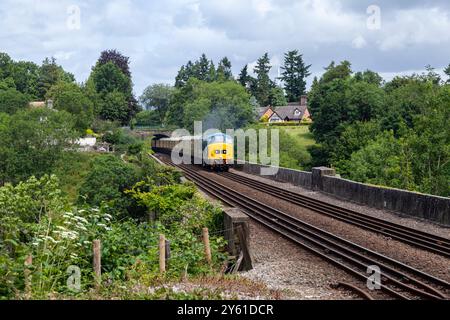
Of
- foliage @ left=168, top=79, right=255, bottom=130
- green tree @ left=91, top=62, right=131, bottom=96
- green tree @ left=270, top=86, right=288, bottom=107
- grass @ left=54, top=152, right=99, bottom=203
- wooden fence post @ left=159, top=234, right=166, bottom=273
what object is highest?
green tree @ left=91, top=62, right=131, bottom=96

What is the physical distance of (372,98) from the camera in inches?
2719

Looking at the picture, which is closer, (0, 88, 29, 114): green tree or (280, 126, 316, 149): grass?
(280, 126, 316, 149): grass

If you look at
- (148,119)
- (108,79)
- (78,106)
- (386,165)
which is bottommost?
(386,165)

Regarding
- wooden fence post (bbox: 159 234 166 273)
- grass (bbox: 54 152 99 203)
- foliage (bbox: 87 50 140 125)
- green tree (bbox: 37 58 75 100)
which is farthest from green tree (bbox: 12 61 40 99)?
wooden fence post (bbox: 159 234 166 273)

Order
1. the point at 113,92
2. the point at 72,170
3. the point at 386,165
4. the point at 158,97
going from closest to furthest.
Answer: the point at 386,165
the point at 72,170
the point at 113,92
the point at 158,97

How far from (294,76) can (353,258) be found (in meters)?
134

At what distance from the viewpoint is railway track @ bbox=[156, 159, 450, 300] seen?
11.1 meters

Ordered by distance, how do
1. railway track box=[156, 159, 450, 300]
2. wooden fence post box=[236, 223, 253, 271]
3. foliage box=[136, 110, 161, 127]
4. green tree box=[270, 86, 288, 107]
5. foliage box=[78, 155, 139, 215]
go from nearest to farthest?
railway track box=[156, 159, 450, 300], wooden fence post box=[236, 223, 253, 271], foliage box=[78, 155, 139, 215], green tree box=[270, 86, 288, 107], foliage box=[136, 110, 161, 127]

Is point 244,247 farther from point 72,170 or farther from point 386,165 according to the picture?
point 72,170

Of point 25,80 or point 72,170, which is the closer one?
point 72,170

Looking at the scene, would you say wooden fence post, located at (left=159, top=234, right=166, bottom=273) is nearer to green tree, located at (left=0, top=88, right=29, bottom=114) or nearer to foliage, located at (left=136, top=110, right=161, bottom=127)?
green tree, located at (left=0, top=88, right=29, bottom=114)

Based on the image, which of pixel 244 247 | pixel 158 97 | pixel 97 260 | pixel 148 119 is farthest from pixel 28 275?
pixel 158 97

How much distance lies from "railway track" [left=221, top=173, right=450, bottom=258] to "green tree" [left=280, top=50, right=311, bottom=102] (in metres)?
117

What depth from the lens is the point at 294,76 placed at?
478ft
